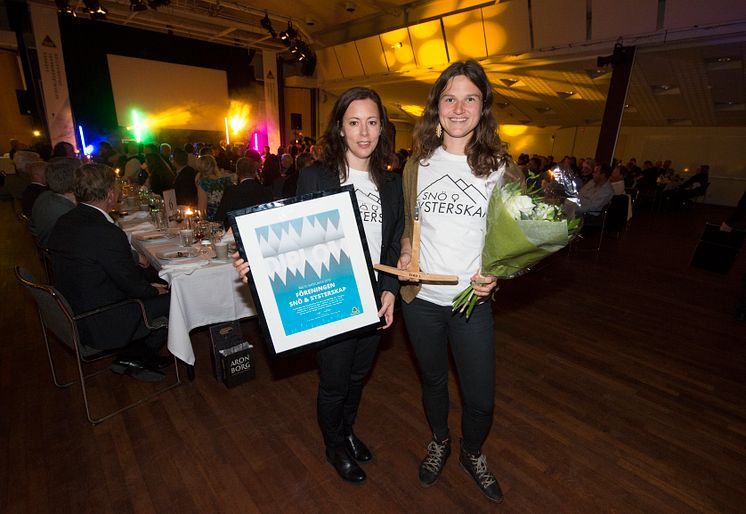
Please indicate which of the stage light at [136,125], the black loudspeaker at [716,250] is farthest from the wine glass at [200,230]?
the stage light at [136,125]

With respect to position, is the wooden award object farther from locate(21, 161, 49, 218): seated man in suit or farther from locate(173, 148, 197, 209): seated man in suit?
locate(21, 161, 49, 218): seated man in suit

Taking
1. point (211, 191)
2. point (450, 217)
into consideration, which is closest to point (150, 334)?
point (211, 191)

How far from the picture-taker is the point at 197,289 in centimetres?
267

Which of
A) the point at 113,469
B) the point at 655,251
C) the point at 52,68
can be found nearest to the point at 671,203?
the point at 655,251

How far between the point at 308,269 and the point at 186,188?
4490mm

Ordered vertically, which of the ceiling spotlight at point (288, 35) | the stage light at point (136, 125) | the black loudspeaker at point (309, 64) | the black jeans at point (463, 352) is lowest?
the black jeans at point (463, 352)

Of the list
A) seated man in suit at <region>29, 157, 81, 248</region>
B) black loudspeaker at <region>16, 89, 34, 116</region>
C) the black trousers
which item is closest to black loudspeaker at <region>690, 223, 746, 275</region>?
the black trousers

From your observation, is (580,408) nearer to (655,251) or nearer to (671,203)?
(655,251)

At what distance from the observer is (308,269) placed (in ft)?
4.90

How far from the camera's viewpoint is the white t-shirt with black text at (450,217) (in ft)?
5.18

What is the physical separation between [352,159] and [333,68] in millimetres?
15754

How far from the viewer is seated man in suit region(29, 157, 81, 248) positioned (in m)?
3.30

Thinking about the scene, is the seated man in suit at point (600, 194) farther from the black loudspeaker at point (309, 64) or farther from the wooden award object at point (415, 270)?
the black loudspeaker at point (309, 64)

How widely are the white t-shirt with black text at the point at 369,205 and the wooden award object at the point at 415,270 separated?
0.46ft
